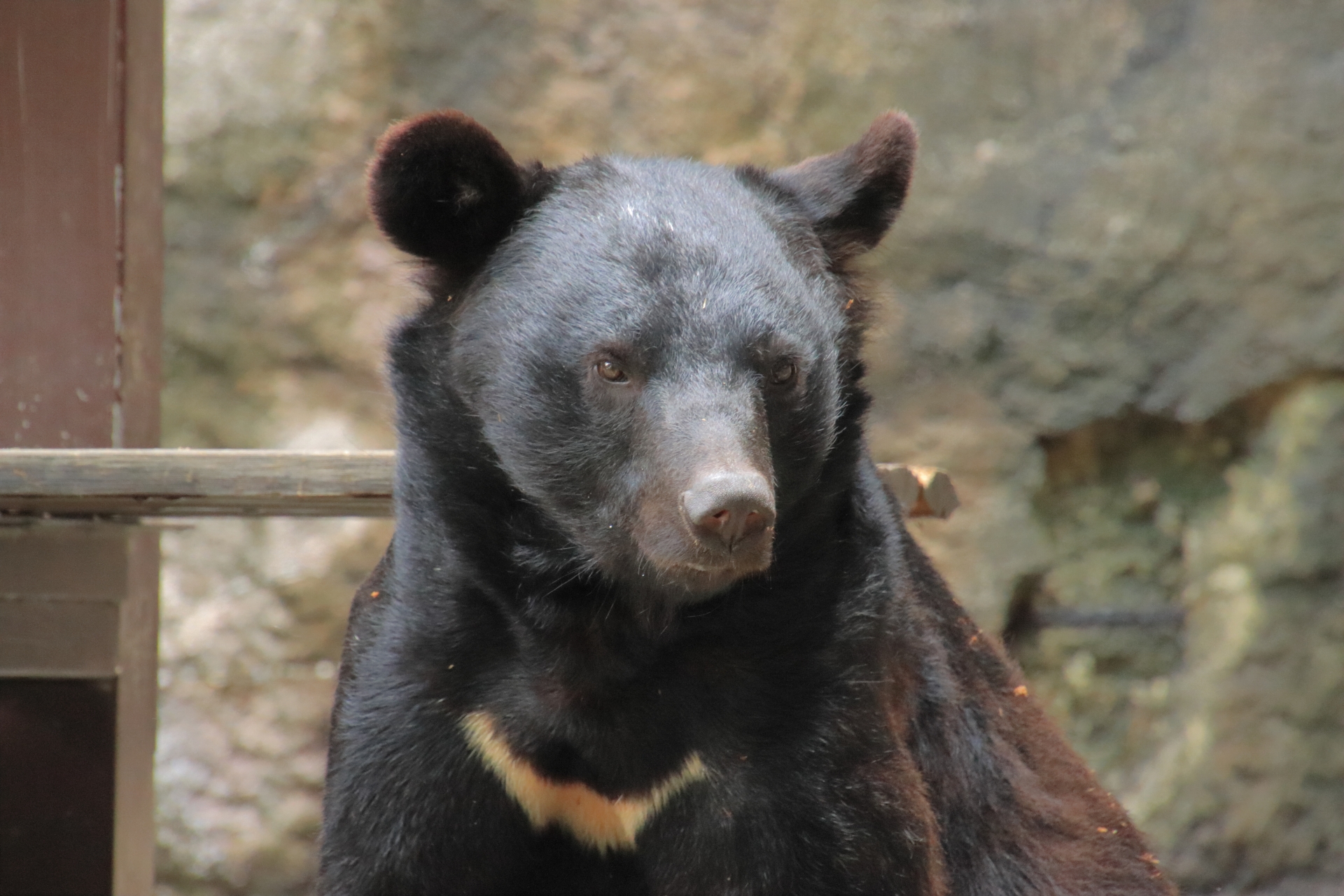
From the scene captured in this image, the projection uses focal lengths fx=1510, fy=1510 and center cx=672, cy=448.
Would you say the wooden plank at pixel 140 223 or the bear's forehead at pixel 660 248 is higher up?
the bear's forehead at pixel 660 248

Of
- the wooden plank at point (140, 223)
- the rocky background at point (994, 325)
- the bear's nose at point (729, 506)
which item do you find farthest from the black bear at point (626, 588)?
the rocky background at point (994, 325)

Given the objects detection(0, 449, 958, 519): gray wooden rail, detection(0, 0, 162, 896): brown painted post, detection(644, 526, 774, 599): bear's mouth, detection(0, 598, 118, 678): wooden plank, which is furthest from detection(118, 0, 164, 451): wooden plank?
detection(644, 526, 774, 599): bear's mouth

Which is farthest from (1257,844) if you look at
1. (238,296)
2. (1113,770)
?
(238,296)

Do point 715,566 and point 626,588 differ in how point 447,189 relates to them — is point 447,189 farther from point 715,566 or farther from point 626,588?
point 715,566

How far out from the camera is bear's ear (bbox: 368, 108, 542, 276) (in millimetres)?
3137

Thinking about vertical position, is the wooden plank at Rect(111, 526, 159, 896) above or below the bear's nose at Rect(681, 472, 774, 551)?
below

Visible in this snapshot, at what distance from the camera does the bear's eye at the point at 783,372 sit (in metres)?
3.04

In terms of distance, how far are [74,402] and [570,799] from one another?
2.25m

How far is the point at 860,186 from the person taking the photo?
136 inches

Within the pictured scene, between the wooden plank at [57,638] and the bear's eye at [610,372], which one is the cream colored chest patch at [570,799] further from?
the wooden plank at [57,638]

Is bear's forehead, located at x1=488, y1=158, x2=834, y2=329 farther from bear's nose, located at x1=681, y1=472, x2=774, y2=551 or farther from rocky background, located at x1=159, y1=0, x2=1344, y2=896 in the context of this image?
rocky background, located at x1=159, y1=0, x2=1344, y2=896

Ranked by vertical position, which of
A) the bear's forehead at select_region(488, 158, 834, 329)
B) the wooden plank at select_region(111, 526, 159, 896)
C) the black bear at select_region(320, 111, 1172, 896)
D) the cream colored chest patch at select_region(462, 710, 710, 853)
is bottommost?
the wooden plank at select_region(111, 526, 159, 896)

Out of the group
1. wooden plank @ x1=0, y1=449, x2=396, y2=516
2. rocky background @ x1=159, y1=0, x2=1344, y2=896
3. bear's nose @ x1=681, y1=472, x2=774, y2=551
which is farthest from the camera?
rocky background @ x1=159, y1=0, x2=1344, y2=896

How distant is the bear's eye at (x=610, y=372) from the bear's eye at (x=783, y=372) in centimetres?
29
